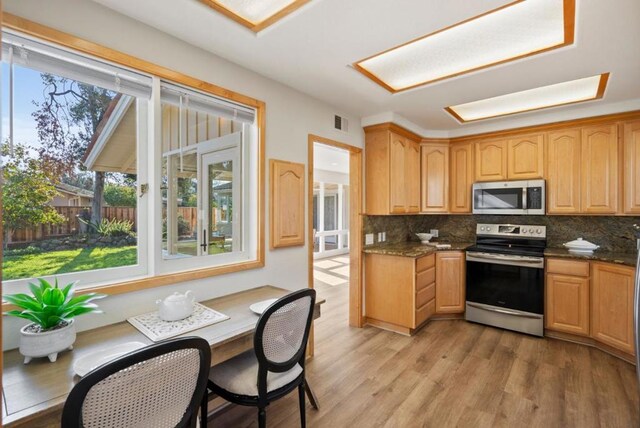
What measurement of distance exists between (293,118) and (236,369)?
203 centimetres

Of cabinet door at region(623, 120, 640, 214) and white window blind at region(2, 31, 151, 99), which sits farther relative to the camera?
cabinet door at region(623, 120, 640, 214)

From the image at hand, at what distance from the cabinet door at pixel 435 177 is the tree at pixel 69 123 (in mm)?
3577

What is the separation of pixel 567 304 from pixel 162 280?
3785mm

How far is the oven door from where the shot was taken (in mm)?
3352

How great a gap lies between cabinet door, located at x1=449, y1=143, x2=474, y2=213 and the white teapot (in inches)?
140

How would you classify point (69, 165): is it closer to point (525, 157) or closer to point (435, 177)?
point (435, 177)

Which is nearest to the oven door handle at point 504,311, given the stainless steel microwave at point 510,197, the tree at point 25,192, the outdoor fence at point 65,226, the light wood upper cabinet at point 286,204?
the stainless steel microwave at point 510,197

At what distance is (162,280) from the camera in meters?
1.95

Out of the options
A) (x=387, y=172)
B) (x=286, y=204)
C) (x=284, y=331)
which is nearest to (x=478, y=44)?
(x=387, y=172)

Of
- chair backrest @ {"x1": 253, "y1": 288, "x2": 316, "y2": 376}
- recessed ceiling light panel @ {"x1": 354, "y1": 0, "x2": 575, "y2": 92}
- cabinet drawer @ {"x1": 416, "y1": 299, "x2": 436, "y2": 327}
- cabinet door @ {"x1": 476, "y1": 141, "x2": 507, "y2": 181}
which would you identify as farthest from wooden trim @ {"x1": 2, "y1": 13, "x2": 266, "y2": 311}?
cabinet door @ {"x1": 476, "y1": 141, "x2": 507, "y2": 181}

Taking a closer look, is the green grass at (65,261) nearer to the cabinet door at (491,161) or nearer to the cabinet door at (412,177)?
the cabinet door at (412,177)

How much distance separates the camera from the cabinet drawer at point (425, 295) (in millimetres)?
3455

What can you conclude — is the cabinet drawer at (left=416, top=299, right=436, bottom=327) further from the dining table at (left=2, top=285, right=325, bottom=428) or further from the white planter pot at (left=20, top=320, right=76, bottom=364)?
the white planter pot at (left=20, top=320, right=76, bottom=364)

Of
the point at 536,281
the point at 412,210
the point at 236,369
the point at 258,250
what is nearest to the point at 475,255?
the point at 536,281
